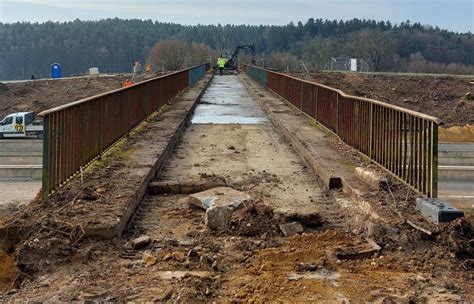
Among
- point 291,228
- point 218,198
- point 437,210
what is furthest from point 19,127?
point 437,210

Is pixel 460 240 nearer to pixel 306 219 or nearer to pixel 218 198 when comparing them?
pixel 306 219

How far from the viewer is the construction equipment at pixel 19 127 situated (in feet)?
135

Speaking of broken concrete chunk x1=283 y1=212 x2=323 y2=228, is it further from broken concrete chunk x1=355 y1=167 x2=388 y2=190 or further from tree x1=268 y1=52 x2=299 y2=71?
tree x1=268 y1=52 x2=299 y2=71

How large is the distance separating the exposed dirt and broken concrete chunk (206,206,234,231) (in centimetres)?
4985

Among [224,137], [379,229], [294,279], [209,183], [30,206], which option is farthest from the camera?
[224,137]

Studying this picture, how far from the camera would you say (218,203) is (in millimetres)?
6504

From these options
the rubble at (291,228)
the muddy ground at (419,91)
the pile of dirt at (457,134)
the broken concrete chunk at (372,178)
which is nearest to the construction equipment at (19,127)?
the muddy ground at (419,91)

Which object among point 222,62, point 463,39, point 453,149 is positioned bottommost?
point 453,149

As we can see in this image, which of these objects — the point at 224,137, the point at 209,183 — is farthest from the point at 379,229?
the point at 224,137

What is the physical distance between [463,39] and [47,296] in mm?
159573

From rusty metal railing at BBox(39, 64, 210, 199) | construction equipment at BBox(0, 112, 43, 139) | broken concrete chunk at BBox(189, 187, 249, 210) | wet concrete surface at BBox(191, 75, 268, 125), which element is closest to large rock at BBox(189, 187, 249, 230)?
broken concrete chunk at BBox(189, 187, 249, 210)

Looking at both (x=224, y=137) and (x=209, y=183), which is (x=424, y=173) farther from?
(x=224, y=137)

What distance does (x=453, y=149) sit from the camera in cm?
2994

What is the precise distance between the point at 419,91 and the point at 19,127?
1344 inches
